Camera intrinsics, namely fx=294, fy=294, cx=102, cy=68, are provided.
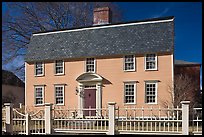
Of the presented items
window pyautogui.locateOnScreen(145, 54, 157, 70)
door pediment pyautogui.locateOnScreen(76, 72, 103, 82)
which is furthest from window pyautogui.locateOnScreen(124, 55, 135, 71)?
door pediment pyautogui.locateOnScreen(76, 72, 103, 82)

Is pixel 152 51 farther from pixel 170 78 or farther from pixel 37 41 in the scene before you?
pixel 37 41

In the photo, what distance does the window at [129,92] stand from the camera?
19778 millimetres

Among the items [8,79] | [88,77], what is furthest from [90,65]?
[8,79]

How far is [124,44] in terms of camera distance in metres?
20.6

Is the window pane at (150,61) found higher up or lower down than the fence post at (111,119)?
higher up

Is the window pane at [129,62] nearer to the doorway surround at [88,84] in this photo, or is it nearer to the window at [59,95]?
the doorway surround at [88,84]

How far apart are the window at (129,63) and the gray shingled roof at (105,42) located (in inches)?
15.8

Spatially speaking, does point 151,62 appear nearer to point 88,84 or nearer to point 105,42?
point 105,42

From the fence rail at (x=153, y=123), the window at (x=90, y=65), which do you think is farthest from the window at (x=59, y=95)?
the fence rail at (x=153, y=123)

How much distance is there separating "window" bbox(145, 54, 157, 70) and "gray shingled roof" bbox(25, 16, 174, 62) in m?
0.39

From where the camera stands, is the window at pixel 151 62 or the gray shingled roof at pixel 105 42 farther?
the gray shingled roof at pixel 105 42

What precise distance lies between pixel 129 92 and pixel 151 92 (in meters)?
1.49

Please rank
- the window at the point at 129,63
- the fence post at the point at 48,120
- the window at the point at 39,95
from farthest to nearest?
the window at the point at 39,95, the window at the point at 129,63, the fence post at the point at 48,120

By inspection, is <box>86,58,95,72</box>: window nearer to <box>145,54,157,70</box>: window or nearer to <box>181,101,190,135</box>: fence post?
<box>145,54,157,70</box>: window
